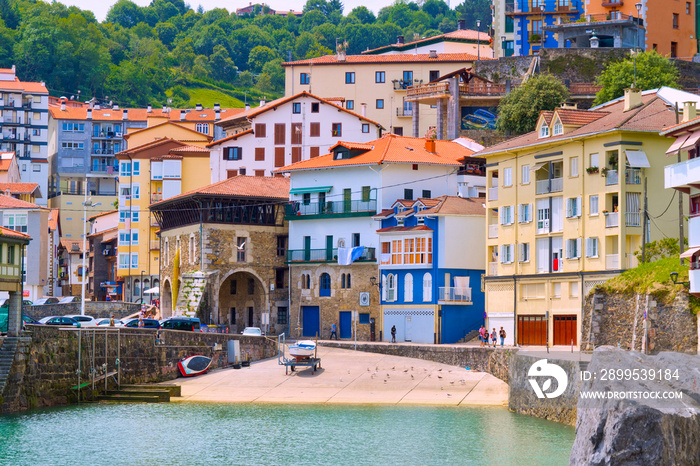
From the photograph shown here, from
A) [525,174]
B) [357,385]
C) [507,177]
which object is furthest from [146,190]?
[357,385]

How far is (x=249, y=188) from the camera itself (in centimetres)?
7719

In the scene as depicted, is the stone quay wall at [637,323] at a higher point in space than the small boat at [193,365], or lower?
higher

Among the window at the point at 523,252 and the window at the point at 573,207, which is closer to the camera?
the window at the point at 573,207

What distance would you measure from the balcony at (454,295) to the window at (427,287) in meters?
0.74

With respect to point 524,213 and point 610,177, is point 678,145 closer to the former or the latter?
point 610,177

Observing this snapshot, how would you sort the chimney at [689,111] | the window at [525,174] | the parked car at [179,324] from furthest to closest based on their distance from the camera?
1. the parked car at [179,324]
2. the window at [525,174]
3. the chimney at [689,111]

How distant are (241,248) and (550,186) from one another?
22752 mm

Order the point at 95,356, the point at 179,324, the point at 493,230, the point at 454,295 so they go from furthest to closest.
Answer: the point at 454,295 < the point at 493,230 < the point at 179,324 < the point at 95,356

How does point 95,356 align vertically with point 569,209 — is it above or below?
below

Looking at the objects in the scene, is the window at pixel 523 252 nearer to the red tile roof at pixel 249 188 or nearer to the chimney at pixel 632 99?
the chimney at pixel 632 99

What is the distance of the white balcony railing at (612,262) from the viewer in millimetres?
56684

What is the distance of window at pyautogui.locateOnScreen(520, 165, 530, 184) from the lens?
63.2 metres

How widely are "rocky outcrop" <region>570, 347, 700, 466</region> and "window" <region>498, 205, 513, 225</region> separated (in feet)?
131

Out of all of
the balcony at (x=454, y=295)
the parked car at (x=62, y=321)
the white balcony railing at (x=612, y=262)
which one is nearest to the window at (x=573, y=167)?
the white balcony railing at (x=612, y=262)
